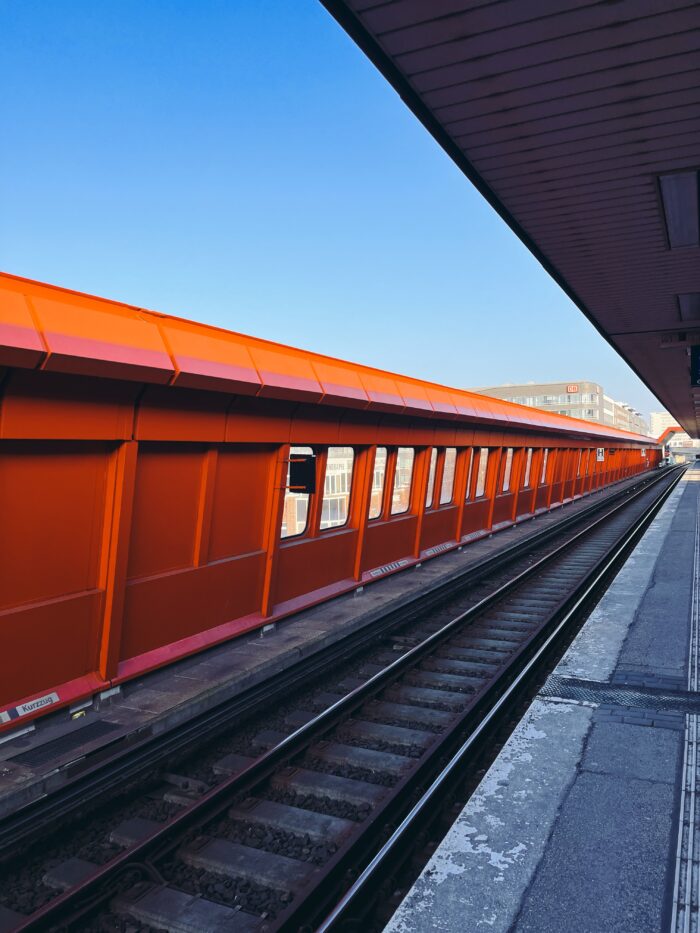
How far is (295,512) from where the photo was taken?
891 cm

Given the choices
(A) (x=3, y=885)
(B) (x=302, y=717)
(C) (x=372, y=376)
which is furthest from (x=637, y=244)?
(A) (x=3, y=885)

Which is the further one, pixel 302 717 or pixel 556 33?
pixel 302 717

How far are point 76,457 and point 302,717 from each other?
3.13 meters

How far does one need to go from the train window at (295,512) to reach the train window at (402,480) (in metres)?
2.60

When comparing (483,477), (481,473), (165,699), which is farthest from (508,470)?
(165,699)

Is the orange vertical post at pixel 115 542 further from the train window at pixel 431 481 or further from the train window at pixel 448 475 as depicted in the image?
the train window at pixel 448 475

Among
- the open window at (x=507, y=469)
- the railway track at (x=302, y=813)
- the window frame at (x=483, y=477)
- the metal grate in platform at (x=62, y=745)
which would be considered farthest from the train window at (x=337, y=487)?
the open window at (x=507, y=469)

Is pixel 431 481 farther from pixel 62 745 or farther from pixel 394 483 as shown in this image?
pixel 62 745

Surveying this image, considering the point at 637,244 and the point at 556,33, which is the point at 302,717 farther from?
the point at 637,244

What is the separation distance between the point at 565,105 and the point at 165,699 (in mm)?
5831

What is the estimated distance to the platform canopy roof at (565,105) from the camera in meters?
3.62

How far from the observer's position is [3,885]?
3.75 metres

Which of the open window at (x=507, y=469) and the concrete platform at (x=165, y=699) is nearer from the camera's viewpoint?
the concrete platform at (x=165, y=699)

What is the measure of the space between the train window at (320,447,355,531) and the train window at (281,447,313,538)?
37 cm
